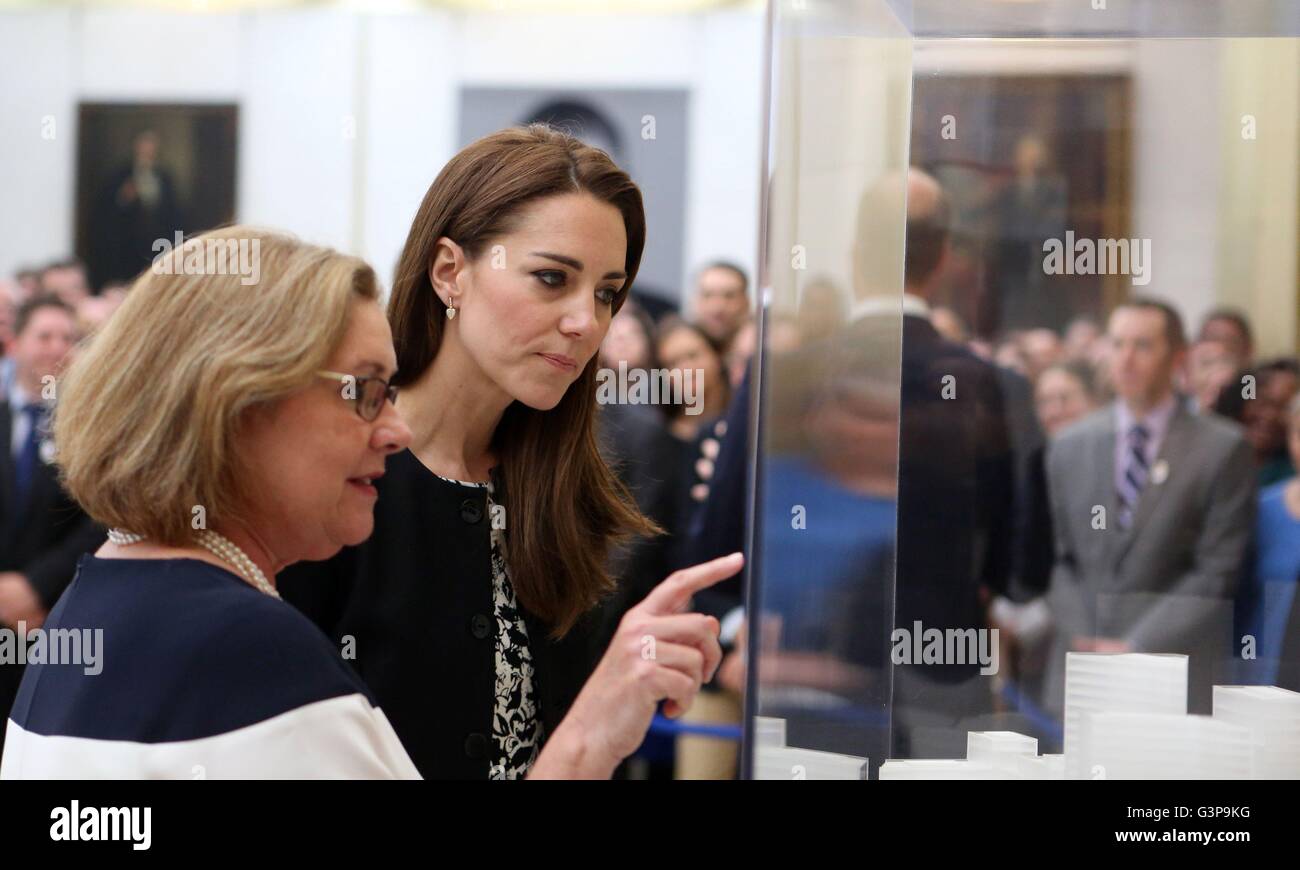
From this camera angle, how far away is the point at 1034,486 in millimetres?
2145

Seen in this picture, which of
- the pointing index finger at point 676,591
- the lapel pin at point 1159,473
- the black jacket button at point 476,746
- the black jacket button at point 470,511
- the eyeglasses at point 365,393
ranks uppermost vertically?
the eyeglasses at point 365,393

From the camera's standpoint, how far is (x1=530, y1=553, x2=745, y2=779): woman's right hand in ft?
4.39

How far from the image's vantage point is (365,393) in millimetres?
1371

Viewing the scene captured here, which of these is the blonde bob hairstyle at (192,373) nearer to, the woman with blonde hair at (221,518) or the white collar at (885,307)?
the woman with blonde hair at (221,518)

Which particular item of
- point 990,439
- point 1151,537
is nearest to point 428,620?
point 990,439

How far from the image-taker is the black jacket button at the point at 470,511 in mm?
1704

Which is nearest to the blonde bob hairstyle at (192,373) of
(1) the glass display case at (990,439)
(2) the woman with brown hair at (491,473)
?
(2) the woman with brown hair at (491,473)

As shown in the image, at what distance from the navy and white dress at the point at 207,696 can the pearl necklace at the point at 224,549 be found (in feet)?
0.15

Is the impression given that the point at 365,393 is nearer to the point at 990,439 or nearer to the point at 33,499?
the point at 990,439

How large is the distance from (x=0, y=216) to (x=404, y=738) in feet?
23.8

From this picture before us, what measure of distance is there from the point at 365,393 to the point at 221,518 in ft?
0.57

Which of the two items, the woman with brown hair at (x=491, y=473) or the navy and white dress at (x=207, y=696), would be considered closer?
the navy and white dress at (x=207, y=696)
